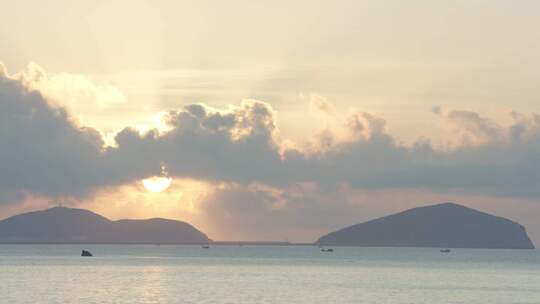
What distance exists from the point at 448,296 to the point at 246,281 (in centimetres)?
4884

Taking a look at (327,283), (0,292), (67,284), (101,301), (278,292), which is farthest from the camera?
(327,283)

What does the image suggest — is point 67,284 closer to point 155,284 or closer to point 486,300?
point 155,284

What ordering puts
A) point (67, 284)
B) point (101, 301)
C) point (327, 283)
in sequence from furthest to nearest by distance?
1. point (327, 283)
2. point (67, 284)
3. point (101, 301)

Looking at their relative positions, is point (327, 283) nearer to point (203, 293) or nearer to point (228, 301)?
point (203, 293)

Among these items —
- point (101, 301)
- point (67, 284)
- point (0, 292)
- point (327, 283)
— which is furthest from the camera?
point (327, 283)

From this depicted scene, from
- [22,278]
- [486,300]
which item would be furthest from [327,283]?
[22,278]

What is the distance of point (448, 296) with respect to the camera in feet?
538

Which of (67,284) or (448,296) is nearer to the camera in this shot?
(448,296)

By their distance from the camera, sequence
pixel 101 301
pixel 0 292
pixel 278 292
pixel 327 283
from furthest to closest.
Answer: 1. pixel 327 283
2. pixel 278 292
3. pixel 0 292
4. pixel 101 301

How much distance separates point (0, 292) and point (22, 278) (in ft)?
147

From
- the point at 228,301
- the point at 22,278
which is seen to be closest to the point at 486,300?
the point at 228,301

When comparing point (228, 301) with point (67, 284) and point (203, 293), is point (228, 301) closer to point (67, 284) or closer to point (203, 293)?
point (203, 293)

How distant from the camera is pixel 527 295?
172500mm

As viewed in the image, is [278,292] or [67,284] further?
[67,284]
